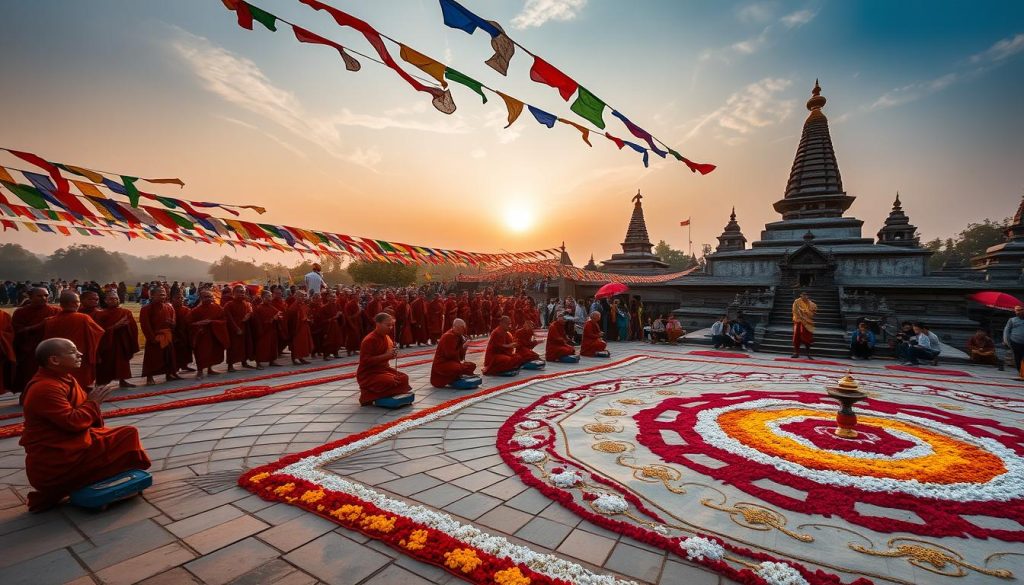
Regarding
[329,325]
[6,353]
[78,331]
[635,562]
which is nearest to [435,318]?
[329,325]

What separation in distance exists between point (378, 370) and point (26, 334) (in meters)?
5.49

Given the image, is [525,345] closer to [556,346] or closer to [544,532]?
[556,346]

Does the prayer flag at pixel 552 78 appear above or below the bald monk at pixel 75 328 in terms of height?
→ above

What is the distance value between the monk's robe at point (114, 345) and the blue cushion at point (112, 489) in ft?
16.4

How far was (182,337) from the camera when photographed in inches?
325

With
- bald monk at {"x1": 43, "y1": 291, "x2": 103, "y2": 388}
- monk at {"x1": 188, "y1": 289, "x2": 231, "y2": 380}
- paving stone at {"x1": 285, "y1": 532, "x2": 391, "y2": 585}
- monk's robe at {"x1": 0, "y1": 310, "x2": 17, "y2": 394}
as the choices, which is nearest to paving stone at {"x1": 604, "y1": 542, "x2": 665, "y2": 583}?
paving stone at {"x1": 285, "y1": 532, "x2": 391, "y2": 585}

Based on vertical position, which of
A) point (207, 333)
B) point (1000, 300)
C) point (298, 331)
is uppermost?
point (1000, 300)

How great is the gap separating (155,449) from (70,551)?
190cm

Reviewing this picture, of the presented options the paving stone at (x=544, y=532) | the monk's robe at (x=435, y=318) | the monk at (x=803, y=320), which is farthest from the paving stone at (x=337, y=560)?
the monk at (x=803, y=320)

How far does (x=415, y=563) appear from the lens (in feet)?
8.53

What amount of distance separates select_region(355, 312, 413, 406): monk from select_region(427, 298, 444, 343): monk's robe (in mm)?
7569

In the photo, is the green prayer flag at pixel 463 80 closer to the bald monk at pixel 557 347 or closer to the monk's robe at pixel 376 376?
the monk's robe at pixel 376 376

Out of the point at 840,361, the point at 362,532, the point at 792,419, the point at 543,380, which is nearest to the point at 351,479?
the point at 362,532

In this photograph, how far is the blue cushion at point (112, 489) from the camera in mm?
3031
